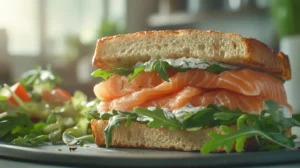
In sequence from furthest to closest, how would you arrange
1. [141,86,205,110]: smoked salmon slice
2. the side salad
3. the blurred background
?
1. the blurred background
2. the side salad
3. [141,86,205,110]: smoked salmon slice

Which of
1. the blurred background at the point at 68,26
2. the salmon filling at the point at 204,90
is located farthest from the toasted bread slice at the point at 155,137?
the blurred background at the point at 68,26

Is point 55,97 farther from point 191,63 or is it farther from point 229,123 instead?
point 229,123

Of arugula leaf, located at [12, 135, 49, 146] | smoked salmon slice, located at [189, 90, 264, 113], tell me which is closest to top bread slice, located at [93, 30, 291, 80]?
smoked salmon slice, located at [189, 90, 264, 113]

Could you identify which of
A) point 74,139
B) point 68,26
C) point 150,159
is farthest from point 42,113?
point 68,26

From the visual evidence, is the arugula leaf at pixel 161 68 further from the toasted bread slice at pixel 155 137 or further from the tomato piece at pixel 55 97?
the tomato piece at pixel 55 97

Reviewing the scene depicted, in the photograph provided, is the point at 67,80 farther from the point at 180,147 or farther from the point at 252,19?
the point at 180,147

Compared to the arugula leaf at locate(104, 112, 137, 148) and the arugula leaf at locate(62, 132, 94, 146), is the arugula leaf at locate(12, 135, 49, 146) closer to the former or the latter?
the arugula leaf at locate(62, 132, 94, 146)

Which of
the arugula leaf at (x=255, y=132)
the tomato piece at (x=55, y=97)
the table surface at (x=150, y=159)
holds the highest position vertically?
the arugula leaf at (x=255, y=132)
